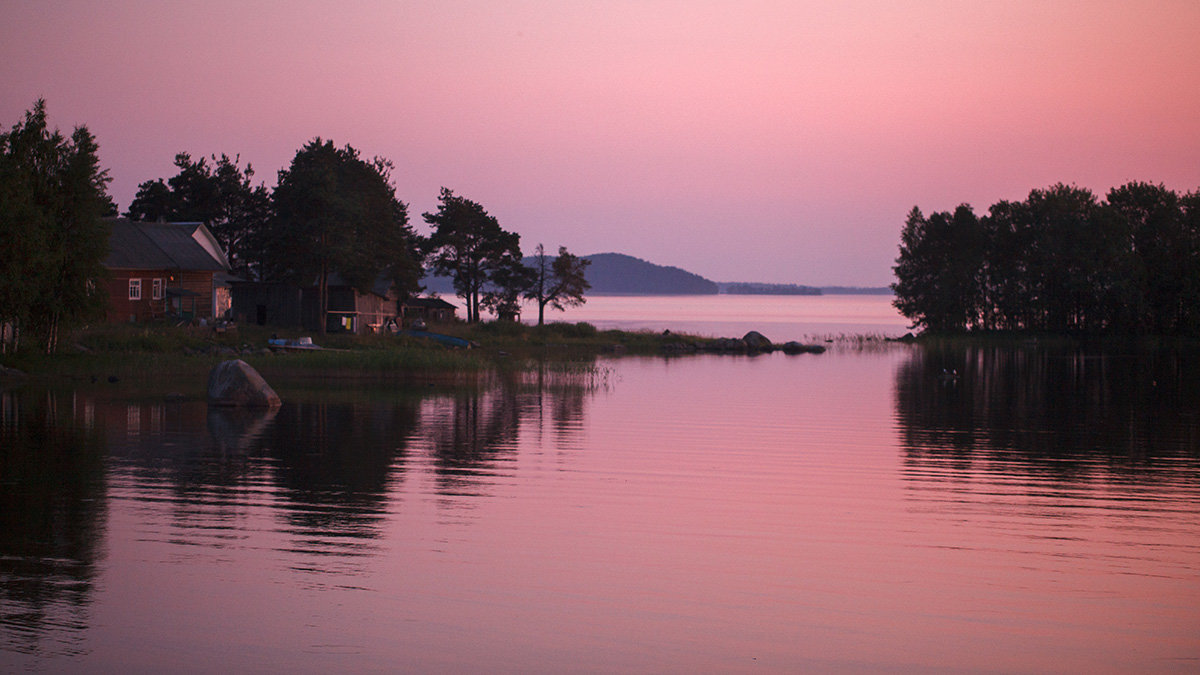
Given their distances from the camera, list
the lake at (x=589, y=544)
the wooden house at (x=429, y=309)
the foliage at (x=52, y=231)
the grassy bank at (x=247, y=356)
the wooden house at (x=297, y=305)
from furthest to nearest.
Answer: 1. the wooden house at (x=429, y=309)
2. the wooden house at (x=297, y=305)
3. the grassy bank at (x=247, y=356)
4. the foliage at (x=52, y=231)
5. the lake at (x=589, y=544)

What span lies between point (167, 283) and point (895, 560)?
220 ft

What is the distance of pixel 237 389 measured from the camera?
100 feet

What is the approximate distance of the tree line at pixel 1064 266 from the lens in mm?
92375

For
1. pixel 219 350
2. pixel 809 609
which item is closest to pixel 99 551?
pixel 809 609

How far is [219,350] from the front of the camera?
52.5 m

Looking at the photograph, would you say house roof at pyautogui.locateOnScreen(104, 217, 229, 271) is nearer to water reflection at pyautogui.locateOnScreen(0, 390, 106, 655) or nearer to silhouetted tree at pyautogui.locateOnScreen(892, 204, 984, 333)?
water reflection at pyautogui.locateOnScreen(0, 390, 106, 655)

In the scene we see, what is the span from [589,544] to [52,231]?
3735cm

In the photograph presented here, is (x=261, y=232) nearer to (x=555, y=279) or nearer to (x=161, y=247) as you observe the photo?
(x=161, y=247)

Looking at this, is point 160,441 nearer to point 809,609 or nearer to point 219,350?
point 809,609

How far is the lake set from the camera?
9422mm

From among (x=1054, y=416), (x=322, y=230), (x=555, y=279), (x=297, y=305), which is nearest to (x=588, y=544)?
(x=1054, y=416)

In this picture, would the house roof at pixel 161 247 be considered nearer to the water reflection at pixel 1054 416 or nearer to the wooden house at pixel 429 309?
the wooden house at pixel 429 309

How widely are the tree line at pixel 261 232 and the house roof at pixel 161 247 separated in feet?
12.7

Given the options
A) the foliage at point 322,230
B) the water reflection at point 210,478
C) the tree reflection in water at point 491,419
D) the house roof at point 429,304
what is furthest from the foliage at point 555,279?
the water reflection at point 210,478
